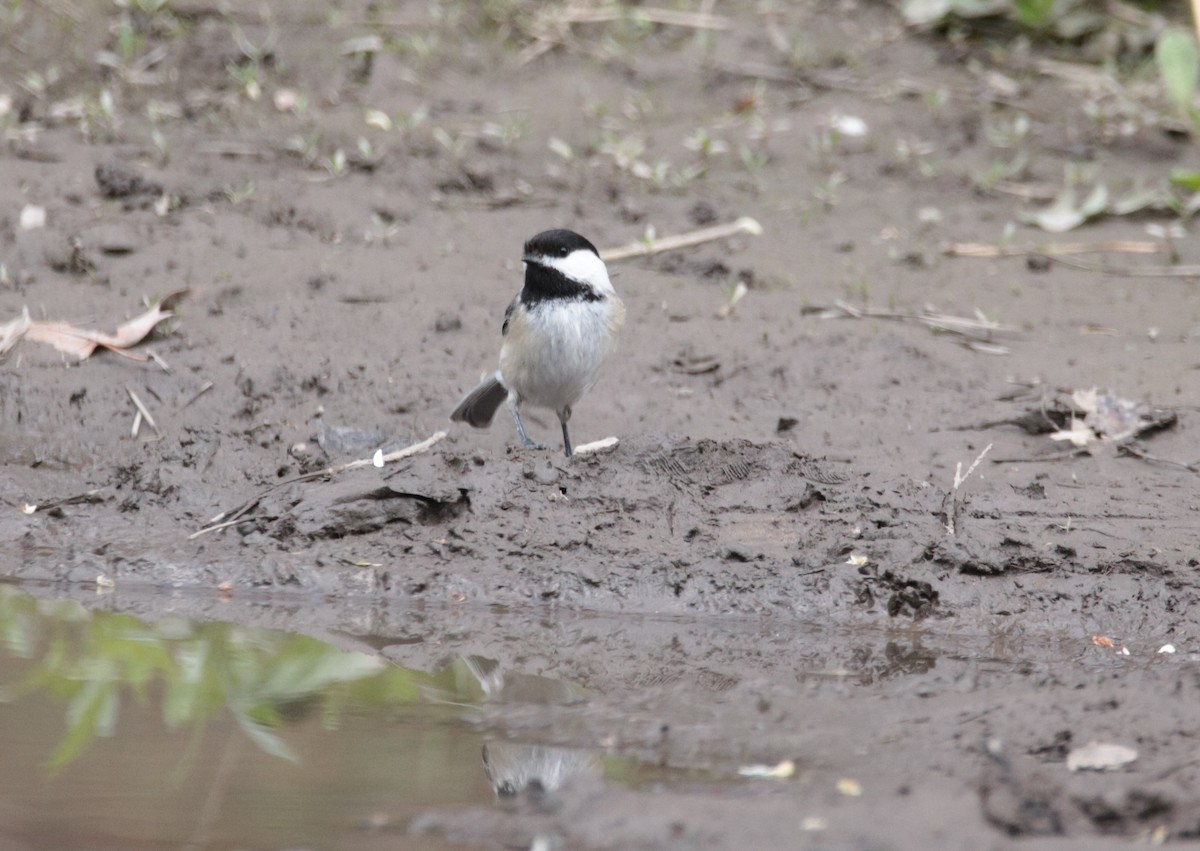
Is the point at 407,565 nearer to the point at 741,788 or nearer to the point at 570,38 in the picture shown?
the point at 741,788

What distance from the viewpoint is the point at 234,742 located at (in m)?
3.92

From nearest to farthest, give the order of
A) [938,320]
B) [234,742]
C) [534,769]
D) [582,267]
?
[534,769]
[234,742]
[582,267]
[938,320]

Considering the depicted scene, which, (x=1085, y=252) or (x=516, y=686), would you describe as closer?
(x=516, y=686)

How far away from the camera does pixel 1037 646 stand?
16.2 ft

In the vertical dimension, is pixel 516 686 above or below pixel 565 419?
above

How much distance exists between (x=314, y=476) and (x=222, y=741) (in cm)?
195

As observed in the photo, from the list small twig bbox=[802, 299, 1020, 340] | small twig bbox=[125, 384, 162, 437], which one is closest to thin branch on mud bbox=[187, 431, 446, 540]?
small twig bbox=[125, 384, 162, 437]

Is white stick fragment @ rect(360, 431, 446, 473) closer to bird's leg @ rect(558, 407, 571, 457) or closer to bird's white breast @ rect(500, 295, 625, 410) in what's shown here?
bird's white breast @ rect(500, 295, 625, 410)

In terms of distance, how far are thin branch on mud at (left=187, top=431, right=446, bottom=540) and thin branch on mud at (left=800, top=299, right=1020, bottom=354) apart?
2394 millimetres

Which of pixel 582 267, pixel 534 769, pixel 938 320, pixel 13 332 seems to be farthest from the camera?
pixel 938 320

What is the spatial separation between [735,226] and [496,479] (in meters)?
3.14

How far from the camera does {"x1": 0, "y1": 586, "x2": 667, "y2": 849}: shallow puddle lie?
3.40 m

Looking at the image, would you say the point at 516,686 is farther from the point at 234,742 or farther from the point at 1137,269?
the point at 1137,269

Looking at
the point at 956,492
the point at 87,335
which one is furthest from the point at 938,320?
the point at 87,335
